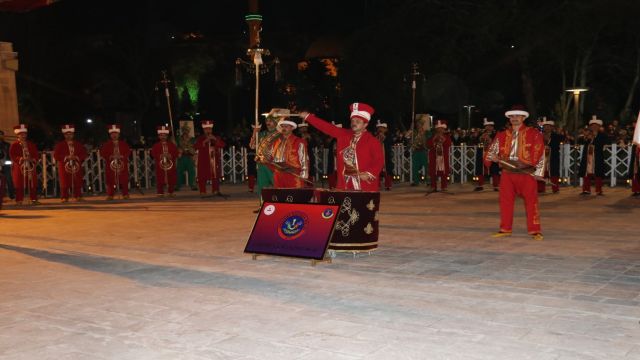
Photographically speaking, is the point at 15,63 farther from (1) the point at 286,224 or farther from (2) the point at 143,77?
(2) the point at 143,77

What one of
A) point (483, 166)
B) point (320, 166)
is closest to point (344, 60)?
point (320, 166)

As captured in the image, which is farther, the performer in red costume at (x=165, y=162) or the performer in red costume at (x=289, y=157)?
the performer in red costume at (x=165, y=162)

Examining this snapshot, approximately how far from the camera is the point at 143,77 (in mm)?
36094

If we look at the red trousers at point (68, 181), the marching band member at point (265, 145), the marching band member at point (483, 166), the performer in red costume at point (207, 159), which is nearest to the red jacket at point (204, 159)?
the performer in red costume at point (207, 159)

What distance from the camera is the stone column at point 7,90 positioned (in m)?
18.3

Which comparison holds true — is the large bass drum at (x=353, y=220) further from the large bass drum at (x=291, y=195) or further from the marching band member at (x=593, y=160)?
the marching band member at (x=593, y=160)

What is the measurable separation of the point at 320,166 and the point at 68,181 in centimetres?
890

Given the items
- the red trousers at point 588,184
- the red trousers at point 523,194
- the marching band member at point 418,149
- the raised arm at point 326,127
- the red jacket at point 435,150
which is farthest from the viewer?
the marching band member at point 418,149

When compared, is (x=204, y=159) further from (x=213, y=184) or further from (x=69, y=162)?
(x=69, y=162)

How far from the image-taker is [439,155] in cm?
1720

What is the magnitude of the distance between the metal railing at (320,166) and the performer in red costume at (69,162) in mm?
1537

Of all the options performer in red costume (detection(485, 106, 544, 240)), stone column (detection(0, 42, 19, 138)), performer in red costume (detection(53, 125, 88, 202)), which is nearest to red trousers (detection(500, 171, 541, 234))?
performer in red costume (detection(485, 106, 544, 240))

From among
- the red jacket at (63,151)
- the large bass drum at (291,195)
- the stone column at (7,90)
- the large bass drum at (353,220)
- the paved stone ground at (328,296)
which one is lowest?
the paved stone ground at (328,296)

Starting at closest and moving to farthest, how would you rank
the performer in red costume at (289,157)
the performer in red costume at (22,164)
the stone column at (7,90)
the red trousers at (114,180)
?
1. the performer in red costume at (289,157)
2. the performer in red costume at (22,164)
3. the red trousers at (114,180)
4. the stone column at (7,90)
